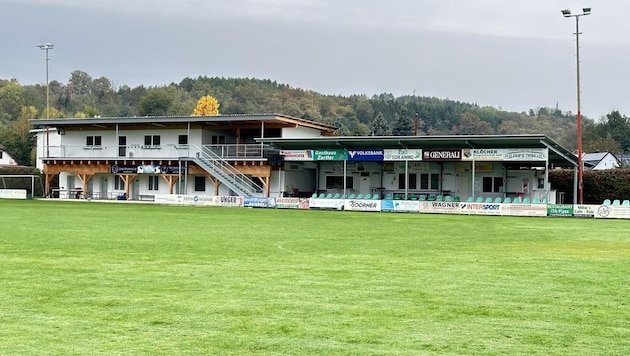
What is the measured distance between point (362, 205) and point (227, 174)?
1217cm

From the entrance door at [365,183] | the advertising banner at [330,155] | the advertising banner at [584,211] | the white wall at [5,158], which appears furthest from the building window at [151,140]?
the white wall at [5,158]

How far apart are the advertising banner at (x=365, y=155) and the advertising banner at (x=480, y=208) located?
8039 mm

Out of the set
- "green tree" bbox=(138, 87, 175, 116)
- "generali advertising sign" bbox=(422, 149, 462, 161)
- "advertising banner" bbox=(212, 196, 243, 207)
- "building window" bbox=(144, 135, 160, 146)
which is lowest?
"advertising banner" bbox=(212, 196, 243, 207)

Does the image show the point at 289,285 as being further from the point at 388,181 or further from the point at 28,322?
the point at 388,181

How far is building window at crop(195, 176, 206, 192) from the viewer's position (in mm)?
56981

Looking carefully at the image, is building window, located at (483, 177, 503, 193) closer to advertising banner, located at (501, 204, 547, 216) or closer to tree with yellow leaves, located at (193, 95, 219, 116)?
advertising banner, located at (501, 204, 547, 216)

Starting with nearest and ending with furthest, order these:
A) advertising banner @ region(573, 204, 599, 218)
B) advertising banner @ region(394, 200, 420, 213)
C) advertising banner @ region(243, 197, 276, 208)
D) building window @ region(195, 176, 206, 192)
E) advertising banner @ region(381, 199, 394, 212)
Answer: advertising banner @ region(573, 204, 599, 218)
advertising banner @ region(394, 200, 420, 213)
advertising banner @ region(381, 199, 394, 212)
advertising banner @ region(243, 197, 276, 208)
building window @ region(195, 176, 206, 192)

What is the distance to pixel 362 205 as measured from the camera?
4566 cm

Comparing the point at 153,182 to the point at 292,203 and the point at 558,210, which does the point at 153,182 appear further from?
the point at 558,210

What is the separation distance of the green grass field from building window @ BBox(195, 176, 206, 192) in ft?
117

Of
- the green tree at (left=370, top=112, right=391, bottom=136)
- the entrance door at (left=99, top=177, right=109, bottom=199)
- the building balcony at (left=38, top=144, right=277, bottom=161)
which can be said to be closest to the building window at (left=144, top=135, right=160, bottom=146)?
the building balcony at (left=38, top=144, right=277, bottom=161)

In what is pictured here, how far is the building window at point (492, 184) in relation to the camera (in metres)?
50.0

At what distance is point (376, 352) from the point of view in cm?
766

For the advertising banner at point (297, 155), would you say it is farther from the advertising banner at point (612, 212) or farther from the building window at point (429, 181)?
the advertising banner at point (612, 212)
